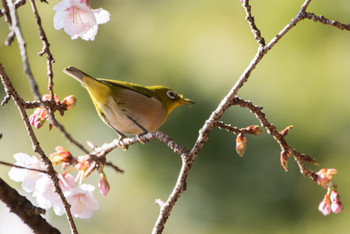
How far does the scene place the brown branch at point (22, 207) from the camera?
64 centimetres

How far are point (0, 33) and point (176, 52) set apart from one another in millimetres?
1199

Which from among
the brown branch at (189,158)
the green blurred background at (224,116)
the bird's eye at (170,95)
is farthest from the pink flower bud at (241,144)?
the green blurred background at (224,116)

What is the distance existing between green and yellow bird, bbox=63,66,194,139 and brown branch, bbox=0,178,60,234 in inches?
23.3

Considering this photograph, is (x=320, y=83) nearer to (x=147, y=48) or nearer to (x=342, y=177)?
(x=342, y=177)

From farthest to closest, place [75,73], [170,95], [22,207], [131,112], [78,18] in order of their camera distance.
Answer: [170,95], [131,112], [75,73], [78,18], [22,207]

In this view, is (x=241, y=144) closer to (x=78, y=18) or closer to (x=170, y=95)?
(x=78, y=18)

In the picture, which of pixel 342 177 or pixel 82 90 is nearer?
pixel 342 177

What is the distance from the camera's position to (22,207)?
644 millimetres

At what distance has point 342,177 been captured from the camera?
2.46 m

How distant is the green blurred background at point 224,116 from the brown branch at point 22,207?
1861mm

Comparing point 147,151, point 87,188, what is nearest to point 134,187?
point 147,151

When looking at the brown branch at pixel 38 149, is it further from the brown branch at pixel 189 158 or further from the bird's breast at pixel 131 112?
the bird's breast at pixel 131 112

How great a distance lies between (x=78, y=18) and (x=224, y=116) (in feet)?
5.54

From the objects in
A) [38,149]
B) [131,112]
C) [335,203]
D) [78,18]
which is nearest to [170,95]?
[131,112]
